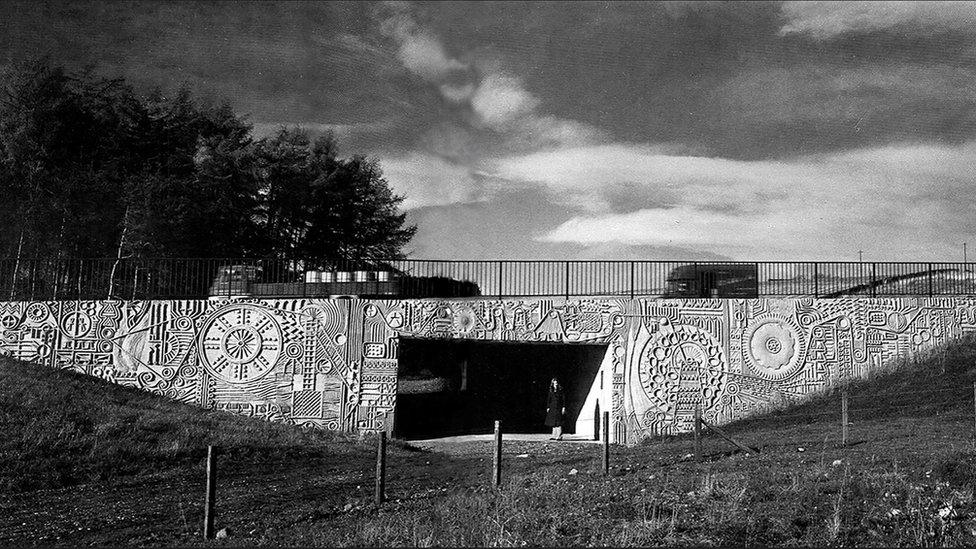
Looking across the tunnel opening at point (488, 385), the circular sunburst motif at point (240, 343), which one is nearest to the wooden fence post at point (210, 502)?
the circular sunburst motif at point (240, 343)

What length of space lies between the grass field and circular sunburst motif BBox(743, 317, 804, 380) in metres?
0.95

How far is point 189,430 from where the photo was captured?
14711mm

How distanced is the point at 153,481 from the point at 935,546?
1061 cm

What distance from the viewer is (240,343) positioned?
1761 centimetres

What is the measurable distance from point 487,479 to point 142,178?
17.6m

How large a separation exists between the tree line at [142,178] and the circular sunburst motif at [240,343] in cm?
321

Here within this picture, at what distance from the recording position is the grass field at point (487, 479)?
302 inches

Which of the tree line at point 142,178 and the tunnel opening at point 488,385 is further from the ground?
the tree line at point 142,178

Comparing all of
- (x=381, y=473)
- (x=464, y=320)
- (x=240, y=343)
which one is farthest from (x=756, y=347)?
(x=240, y=343)

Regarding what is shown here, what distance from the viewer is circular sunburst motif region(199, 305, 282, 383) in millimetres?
17484

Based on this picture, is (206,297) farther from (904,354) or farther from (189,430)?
(904,354)

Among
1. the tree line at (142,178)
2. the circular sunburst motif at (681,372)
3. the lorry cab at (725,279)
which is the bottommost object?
the circular sunburst motif at (681,372)

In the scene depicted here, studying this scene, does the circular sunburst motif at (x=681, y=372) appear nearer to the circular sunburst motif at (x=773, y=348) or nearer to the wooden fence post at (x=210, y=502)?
the circular sunburst motif at (x=773, y=348)

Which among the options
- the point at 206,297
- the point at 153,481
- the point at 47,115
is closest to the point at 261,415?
the point at 206,297
